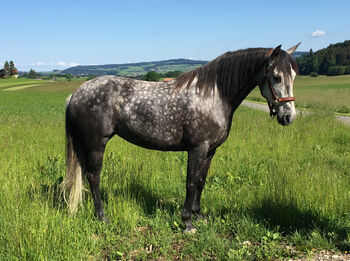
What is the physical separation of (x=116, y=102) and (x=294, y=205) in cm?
292

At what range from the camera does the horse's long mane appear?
335 cm

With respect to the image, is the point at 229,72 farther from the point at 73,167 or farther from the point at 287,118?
the point at 73,167

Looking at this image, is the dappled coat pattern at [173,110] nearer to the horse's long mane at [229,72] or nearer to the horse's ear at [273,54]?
the horse's long mane at [229,72]

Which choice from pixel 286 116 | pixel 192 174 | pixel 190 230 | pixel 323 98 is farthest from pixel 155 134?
pixel 323 98

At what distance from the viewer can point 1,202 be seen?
11.4 feet

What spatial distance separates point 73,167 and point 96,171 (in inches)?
14.5

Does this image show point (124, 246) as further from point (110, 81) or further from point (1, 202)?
point (110, 81)

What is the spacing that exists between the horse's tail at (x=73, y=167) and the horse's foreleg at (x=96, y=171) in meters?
0.15

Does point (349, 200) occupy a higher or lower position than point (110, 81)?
lower

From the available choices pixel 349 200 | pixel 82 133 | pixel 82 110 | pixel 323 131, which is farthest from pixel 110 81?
pixel 323 131

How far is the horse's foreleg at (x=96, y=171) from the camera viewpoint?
12.0 ft

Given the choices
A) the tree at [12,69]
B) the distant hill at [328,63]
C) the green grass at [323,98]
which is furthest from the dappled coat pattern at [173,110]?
the tree at [12,69]

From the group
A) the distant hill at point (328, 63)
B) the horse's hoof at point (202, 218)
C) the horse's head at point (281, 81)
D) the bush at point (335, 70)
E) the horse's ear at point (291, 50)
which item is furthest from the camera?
the distant hill at point (328, 63)

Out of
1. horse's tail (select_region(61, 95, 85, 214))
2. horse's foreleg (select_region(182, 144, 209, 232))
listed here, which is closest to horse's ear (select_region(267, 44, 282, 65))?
horse's foreleg (select_region(182, 144, 209, 232))
